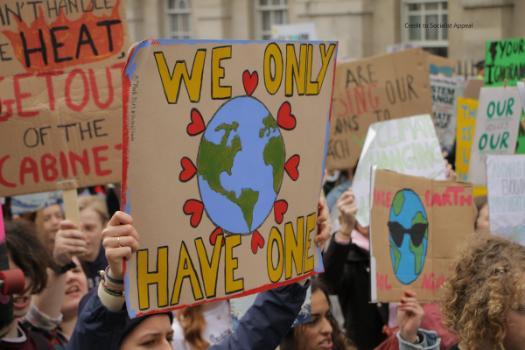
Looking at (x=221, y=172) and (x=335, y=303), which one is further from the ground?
(x=221, y=172)

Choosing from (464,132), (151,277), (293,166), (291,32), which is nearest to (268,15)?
(291,32)

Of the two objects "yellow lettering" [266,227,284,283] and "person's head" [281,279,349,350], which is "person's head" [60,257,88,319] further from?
"yellow lettering" [266,227,284,283]

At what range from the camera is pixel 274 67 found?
9.86 feet

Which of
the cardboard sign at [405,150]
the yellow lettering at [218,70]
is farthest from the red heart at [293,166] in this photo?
the cardboard sign at [405,150]

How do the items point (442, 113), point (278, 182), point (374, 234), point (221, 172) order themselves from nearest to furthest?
point (221, 172) < point (278, 182) < point (374, 234) < point (442, 113)

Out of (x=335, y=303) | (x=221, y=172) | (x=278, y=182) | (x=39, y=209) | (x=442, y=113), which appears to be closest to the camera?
(x=221, y=172)

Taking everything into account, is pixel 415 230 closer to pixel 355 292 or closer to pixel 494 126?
pixel 355 292

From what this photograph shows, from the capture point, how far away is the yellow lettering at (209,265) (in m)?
2.83

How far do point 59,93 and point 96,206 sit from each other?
166 centimetres

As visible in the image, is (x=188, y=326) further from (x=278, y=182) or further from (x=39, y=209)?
(x=39, y=209)

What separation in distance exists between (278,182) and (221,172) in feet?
0.84

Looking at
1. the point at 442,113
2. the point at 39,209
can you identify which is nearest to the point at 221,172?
the point at 39,209

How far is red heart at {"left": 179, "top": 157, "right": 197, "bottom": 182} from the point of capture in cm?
273

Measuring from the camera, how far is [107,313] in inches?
107
